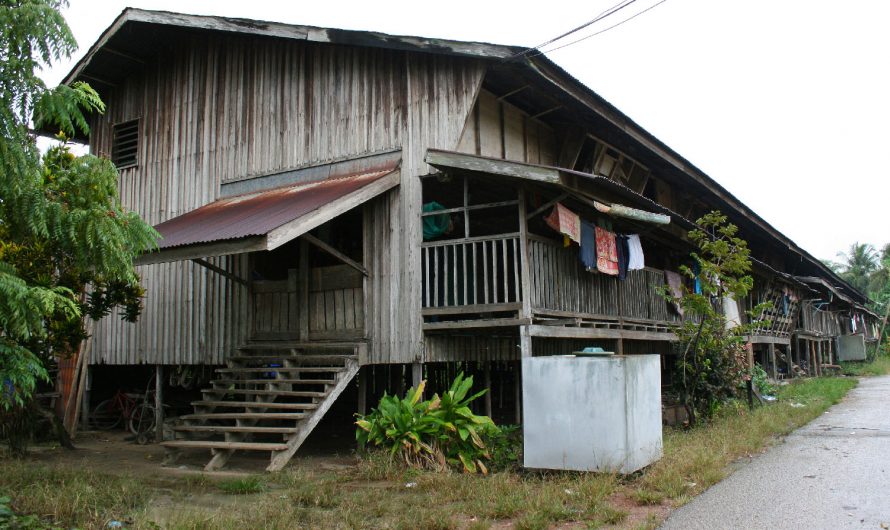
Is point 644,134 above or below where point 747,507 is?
above

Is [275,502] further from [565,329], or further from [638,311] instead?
[638,311]

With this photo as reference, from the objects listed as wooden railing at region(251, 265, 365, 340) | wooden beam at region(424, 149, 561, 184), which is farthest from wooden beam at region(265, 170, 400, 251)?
wooden railing at region(251, 265, 365, 340)

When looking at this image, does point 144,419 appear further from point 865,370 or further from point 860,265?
point 860,265

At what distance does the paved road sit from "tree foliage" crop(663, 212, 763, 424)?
1.38m

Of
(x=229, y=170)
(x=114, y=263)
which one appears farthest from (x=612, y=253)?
(x=114, y=263)

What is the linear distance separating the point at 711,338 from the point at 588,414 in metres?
4.64

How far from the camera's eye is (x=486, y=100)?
1238 centimetres

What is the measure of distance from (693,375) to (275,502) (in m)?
7.12

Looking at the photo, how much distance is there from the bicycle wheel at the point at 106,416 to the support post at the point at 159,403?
1857mm

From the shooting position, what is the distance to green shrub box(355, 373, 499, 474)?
356 inches

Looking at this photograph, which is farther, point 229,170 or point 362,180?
point 229,170

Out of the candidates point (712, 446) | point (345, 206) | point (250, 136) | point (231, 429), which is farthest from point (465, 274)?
point (250, 136)

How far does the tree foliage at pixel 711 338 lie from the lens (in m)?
11.4

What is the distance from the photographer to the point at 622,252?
41.5ft
